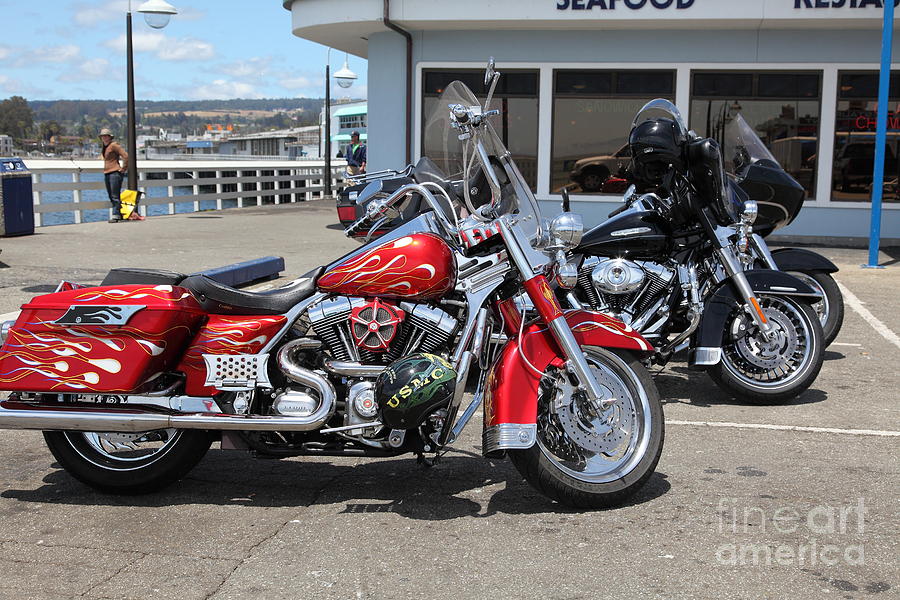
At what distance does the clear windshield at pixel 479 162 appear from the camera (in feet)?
14.5

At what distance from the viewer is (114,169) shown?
19859 millimetres

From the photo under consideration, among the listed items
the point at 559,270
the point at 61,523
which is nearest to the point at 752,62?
the point at 559,270

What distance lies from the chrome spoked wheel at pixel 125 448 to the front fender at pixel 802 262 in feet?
15.5

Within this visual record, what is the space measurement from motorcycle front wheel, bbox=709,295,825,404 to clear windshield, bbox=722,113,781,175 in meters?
1.49

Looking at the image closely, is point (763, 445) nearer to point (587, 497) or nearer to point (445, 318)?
point (587, 497)

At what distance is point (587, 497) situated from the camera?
13.9ft

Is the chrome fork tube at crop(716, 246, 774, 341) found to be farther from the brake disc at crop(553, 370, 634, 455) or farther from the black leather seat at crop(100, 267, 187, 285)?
the black leather seat at crop(100, 267, 187, 285)

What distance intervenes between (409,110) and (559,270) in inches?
535

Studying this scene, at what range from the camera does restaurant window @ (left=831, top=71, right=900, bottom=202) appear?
53.4ft

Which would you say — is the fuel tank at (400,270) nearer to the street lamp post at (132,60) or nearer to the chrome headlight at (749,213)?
the chrome headlight at (749,213)

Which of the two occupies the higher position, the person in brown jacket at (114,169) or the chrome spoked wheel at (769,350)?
the person in brown jacket at (114,169)

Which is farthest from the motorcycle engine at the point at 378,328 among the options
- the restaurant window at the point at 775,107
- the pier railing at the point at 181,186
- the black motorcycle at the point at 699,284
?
the pier railing at the point at 181,186

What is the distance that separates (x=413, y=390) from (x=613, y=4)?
13.3 meters

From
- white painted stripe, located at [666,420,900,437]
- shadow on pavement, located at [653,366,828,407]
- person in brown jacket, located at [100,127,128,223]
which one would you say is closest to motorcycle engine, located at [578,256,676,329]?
shadow on pavement, located at [653,366,828,407]
